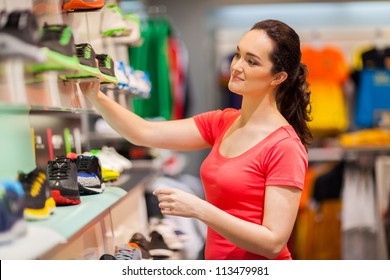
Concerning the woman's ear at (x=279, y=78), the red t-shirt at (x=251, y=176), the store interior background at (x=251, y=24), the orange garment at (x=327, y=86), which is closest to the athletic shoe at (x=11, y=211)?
the red t-shirt at (x=251, y=176)

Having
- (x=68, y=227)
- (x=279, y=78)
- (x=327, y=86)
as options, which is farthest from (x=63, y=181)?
(x=327, y=86)

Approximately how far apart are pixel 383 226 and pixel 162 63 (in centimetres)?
165

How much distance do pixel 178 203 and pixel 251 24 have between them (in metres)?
2.84

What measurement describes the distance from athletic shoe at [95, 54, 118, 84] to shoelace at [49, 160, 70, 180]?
0.87 ft

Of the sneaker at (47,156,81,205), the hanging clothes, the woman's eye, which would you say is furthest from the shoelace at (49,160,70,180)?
the hanging clothes

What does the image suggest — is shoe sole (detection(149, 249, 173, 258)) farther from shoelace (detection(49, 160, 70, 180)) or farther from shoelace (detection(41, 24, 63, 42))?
shoelace (detection(41, 24, 63, 42))

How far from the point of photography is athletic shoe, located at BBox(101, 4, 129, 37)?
2.01m

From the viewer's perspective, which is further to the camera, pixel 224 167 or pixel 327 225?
pixel 327 225

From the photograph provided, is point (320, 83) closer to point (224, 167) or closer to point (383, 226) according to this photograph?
point (383, 226)

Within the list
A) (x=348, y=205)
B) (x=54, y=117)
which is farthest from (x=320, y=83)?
(x=54, y=117)

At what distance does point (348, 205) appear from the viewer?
3787mm

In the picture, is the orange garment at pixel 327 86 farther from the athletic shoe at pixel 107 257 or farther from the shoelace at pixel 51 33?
the shoelace at pixel 51 33

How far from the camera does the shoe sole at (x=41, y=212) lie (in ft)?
3.88

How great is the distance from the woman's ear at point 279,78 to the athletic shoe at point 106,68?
466mm
